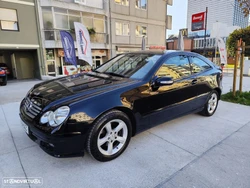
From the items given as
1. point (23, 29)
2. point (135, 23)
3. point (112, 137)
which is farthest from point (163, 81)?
point (135, 23)

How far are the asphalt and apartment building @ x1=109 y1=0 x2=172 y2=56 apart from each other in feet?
43.7

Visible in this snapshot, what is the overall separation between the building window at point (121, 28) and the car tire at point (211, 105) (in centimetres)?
1307

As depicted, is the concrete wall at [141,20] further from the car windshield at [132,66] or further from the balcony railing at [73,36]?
the car windshield at [132,66]

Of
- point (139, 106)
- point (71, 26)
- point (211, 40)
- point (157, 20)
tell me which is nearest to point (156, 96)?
point (139, 106)

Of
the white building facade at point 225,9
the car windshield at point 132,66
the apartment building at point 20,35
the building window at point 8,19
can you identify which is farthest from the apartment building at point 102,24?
the car windshield at point 132,66

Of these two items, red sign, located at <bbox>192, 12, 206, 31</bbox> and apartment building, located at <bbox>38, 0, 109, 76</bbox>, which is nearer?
apartment building, located at <bbox>38, 0, 109, 76</bbox>

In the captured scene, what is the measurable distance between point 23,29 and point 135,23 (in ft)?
32.5

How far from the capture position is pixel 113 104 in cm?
213

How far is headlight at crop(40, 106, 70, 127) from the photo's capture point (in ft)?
6.15

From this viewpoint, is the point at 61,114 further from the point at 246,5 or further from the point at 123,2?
the point at 123,2

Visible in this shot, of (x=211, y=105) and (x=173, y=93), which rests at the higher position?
(x=173, y=93)

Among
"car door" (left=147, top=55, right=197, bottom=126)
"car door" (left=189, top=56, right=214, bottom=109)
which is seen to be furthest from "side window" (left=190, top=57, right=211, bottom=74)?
"car door" (left=147, top=55, right=197, bottom=126)

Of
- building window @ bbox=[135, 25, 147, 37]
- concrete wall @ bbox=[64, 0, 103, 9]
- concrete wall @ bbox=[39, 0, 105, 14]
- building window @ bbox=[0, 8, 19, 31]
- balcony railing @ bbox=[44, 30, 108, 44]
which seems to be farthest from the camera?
building window @ bbox=[135, 25, 147, 37]

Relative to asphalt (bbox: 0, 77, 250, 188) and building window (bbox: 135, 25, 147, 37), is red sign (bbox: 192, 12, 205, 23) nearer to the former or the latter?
building window (bbox: 135, 25, 147, 37)
